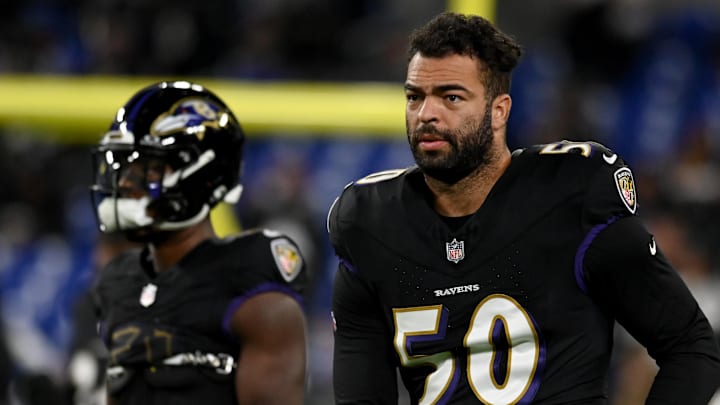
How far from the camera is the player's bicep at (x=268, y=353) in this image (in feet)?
9.27

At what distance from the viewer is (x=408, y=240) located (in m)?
2.52

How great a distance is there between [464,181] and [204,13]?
18.2ft

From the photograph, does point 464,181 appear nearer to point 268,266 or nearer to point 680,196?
point 268,266

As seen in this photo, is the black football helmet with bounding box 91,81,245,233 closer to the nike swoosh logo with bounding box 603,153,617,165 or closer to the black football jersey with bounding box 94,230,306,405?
the black football jersey with bounding box 94,230,306,405

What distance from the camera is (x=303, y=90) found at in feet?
16.9

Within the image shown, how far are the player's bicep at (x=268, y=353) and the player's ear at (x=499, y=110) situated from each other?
699 millimetres

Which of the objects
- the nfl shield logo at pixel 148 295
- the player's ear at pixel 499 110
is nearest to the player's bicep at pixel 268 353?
the nfl shield logo at pixel 148 295

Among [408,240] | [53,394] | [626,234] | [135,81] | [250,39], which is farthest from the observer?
[250,39]

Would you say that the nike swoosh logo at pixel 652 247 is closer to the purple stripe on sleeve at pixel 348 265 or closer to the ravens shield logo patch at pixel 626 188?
the ravens shield logo patch at pixel 626 188

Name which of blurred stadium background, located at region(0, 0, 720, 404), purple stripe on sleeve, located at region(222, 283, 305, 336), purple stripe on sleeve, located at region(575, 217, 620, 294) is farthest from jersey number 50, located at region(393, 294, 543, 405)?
blurred stadium background, located at region(0, 0, 720, 404)

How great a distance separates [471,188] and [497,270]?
173 millimetres

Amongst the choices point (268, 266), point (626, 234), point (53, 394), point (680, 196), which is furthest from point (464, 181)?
Result: point (680, 196)

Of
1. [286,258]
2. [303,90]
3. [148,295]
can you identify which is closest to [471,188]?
[286,258]

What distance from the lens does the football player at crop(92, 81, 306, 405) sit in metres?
2.85
